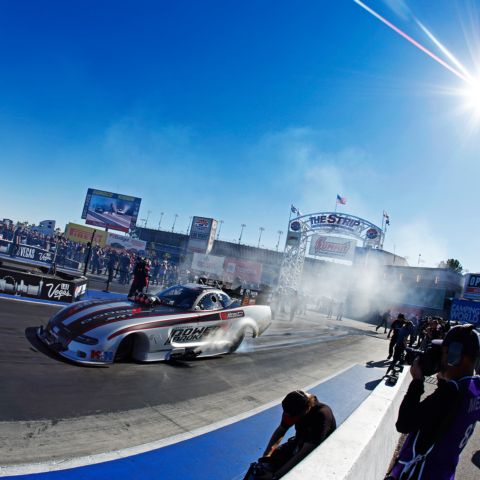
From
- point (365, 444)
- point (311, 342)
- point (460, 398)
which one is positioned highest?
point (460, 398)

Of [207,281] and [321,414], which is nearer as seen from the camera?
[321,414]

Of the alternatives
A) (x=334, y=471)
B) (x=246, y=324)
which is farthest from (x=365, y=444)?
(x=246, y=324)

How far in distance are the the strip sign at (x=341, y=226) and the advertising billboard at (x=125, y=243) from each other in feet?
46.9

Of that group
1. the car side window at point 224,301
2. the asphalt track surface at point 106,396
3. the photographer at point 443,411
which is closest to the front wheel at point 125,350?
the asphalt track surface at point 106,396

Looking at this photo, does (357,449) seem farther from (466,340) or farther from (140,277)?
(140,277)

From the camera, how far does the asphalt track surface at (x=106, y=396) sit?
335 cm

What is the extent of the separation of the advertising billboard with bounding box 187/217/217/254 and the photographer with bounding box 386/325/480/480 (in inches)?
1894

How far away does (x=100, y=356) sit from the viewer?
5.20m

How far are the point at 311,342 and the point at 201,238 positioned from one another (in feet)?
128

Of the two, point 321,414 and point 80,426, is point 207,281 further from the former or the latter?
point 321,414

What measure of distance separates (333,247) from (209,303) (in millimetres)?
26162

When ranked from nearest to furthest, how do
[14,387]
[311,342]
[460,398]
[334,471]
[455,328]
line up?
[460,398]
[455,328]
[334,471]
[14,387]
[311,342]

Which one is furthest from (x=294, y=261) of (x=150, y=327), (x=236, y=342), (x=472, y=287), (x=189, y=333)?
(x=150, y=327)

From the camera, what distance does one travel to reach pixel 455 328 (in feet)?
6.21
